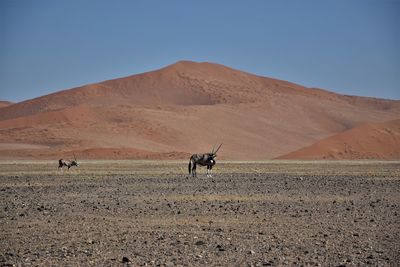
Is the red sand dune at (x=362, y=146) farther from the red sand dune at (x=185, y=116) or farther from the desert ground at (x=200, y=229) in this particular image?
the desert ground at (x=200, y=229)

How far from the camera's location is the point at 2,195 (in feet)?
73.7

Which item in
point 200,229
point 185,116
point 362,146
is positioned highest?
point 185,116

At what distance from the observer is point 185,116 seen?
13175 centimetres

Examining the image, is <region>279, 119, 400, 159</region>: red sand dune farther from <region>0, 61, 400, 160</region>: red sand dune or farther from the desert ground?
the desert ground

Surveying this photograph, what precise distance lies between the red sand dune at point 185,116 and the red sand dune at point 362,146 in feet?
54.5

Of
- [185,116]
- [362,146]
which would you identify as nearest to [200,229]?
[362,146]

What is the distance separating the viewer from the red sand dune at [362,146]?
84.2 m

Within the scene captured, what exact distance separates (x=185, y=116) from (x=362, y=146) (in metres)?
51.4

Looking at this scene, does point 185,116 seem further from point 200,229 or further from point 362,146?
point 200,229

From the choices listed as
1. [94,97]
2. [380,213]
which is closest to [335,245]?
[380,213]

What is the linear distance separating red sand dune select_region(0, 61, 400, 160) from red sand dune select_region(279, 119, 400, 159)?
1660 cm

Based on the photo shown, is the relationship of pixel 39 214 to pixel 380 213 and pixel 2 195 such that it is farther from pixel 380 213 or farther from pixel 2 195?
pixel 380 213

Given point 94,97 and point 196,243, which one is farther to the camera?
point 94,97

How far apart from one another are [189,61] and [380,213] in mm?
180304
